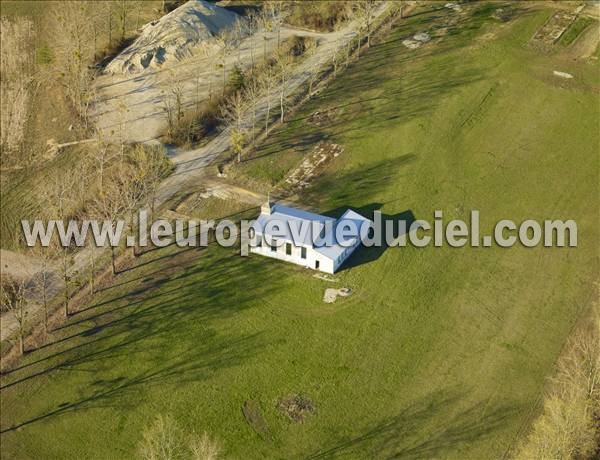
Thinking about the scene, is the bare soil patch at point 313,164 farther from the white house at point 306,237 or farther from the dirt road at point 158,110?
the dirt road at point 158,110

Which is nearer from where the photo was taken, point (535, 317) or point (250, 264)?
point (535, 317)

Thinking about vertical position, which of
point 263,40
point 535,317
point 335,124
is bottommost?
point 535,317

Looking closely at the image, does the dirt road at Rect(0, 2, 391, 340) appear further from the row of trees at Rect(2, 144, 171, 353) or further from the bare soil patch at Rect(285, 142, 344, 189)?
the bare soil patch at Rect(285, 142, 344, 189)

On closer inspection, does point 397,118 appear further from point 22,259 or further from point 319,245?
point 22,259

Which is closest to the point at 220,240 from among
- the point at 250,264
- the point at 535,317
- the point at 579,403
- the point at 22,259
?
the point at 250,264

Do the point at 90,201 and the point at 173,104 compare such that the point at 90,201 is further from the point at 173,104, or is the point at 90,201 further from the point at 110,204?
the point at 173,104

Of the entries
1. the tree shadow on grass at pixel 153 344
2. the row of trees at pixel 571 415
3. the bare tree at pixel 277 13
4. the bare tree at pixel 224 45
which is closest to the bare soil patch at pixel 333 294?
the tree shadow on grass at pixel 153 344
